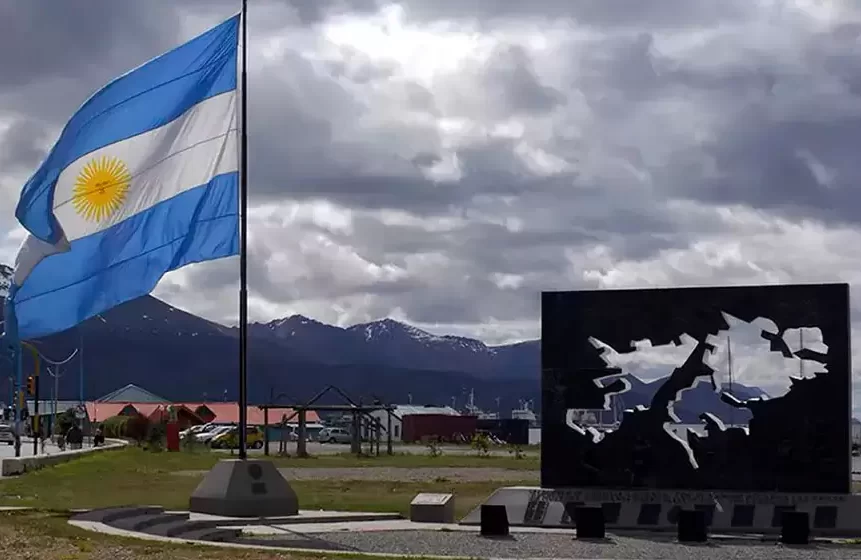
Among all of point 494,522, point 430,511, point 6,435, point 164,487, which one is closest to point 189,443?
point 6,435

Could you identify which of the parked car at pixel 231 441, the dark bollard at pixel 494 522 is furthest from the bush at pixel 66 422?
the dark bollard at pixel 494 522

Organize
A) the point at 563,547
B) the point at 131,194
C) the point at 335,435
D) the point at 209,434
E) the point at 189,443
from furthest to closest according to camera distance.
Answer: the point at 335,435, the point at 209,434, the point at 189,443, the point at 131,194, the point at 563,547

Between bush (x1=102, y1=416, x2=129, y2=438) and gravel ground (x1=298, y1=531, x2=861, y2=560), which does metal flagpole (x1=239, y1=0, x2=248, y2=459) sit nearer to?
gravel ground (x1=298, y1=531, x2=861, y2=560)

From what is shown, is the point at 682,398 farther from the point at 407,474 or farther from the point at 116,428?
the point at 116,428

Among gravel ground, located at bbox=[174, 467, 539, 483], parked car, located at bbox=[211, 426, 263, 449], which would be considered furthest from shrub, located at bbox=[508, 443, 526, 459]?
parked car, located at bbox=[211, 426, 263, 449]

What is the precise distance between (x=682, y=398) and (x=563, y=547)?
21.8 feet

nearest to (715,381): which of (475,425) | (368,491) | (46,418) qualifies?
(368,491)

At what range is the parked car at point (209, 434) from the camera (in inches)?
3046

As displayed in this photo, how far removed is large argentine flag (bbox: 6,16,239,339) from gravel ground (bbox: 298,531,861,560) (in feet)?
16.9

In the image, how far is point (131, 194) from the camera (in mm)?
23141

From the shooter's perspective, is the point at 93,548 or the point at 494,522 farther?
the point at 494,522

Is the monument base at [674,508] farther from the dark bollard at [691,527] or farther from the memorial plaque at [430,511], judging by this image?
the dark bollard at [691,527]

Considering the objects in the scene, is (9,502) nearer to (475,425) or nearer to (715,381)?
(715,381)

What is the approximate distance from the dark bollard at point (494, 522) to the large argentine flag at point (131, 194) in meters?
6.12
